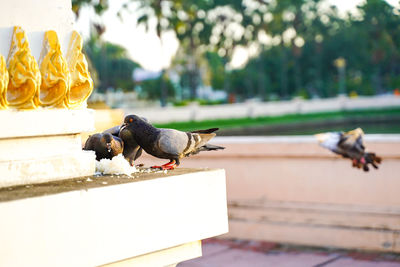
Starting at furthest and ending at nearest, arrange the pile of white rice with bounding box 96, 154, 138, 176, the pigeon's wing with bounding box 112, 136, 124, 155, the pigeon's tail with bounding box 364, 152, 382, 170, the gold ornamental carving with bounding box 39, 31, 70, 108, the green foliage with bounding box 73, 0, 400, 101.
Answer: the green foliage with bounding box 73, 0, 400, 101
the pigeon's tail with bounding box 364, 152, 382, 170
the pigeon's wing with bounding box 112, 136, 124, 155
the pile of white rice with bounding box 96, 154, 138, 176
the gold ornamental carving with bounding box 39, 31, 70, 108

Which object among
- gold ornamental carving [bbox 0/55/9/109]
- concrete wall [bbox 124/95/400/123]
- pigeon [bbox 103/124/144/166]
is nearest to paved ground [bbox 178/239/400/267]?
pigeon [bbox 103/124/144/166]

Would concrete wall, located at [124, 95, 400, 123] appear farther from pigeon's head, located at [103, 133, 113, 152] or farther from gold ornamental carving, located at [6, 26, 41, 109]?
gold ornamental carving, located at [6, 26, 41, 109]

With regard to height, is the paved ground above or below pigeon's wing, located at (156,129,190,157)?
below

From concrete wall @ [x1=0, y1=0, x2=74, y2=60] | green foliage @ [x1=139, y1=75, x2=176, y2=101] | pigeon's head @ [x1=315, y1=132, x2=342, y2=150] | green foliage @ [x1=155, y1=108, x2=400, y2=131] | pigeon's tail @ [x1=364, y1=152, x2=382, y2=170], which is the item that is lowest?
green foliage @ [x1=155, y1=108, x2=400, y2=131]

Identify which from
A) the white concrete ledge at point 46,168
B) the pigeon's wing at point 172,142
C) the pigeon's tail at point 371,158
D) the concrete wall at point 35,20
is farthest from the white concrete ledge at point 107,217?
the pigeon's tail at point 371,158

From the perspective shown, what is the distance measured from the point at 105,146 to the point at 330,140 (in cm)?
320

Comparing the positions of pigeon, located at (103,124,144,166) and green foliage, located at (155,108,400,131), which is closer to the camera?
pigeon, located at (103,124,144,166)

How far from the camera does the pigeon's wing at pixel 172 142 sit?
2393 millimetres

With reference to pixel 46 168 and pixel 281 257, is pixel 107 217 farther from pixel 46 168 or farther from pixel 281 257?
pixel 281 257

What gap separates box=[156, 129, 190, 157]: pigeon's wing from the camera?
2393 mm

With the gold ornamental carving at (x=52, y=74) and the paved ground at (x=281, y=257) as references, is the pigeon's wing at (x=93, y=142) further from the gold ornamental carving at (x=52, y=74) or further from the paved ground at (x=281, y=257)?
the paved ground at (x=281, y=257)

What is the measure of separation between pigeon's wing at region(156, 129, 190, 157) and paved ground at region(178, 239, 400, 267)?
8.88ft

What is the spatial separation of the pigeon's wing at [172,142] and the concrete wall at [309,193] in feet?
10.4

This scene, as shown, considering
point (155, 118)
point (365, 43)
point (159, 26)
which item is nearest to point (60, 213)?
point (155, 118)
